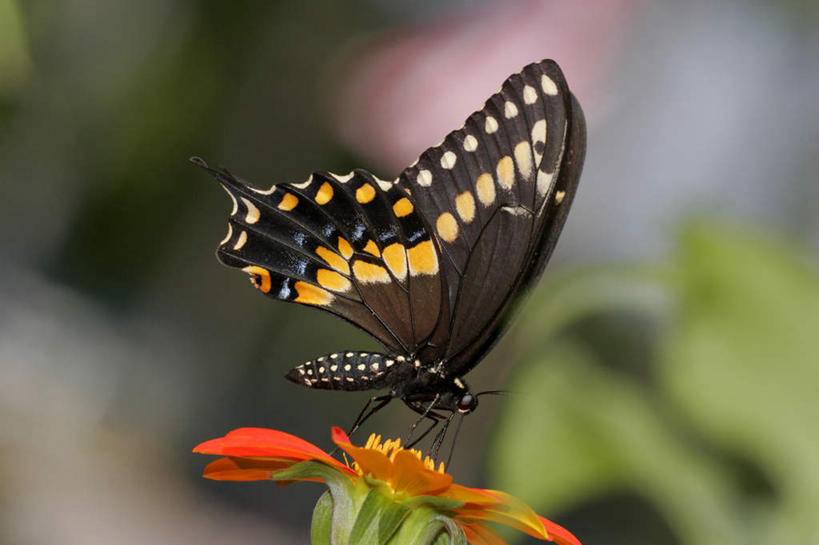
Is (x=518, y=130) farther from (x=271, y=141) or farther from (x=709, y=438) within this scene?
(x=271, y=141)

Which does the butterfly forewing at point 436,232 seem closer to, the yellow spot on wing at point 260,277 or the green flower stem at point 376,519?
the yellow spot on wing at point 260,277

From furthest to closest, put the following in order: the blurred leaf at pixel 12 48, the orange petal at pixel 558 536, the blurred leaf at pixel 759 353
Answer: the blurred leaf at pixel 759 353
the orange petal at pixel 558 536
the blurred leaf at pixel 12 48

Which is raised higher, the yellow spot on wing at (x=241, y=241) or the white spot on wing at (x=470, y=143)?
the white spot on wing at (x=470, y=143)

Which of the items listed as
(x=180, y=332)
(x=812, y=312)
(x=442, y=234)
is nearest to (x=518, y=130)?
(x=442, y=234)

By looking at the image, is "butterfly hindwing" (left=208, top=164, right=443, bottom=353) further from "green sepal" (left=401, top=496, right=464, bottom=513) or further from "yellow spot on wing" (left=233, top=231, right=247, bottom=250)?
"green sepal" (left=401, top=496, right=464, bottom=513)

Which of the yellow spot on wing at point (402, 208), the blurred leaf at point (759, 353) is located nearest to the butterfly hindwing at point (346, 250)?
the yellow spot on wing at point (402, 208)

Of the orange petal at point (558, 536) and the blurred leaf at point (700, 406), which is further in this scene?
the blurred leaf at point (700, 406)

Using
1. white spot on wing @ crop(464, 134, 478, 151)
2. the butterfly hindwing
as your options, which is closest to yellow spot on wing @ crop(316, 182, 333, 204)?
the butterfly hindwing

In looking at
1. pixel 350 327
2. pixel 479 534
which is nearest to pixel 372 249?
pixel 479 534
